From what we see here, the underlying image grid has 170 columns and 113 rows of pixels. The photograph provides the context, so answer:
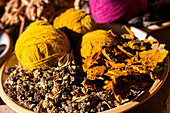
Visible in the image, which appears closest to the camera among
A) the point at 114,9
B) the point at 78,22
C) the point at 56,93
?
the point at 56,93

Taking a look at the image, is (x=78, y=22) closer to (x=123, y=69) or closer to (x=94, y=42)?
(x=94, y=42)

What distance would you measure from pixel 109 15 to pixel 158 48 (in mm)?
325

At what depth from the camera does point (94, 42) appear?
557mm

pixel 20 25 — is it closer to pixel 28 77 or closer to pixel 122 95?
pixel 28 77

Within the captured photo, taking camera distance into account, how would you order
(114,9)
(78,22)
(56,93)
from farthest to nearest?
1. (114,9)
2. (78,22)
3. (56,93)

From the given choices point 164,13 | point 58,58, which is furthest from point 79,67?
point 164,13

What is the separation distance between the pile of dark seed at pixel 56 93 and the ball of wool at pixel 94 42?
74 millimetres

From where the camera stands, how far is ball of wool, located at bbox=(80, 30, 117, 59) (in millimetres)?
553

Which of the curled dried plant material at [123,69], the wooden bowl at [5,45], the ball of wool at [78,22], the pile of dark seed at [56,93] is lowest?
the wooden bowl at [5,45]

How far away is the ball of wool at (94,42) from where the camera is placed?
0.55 m

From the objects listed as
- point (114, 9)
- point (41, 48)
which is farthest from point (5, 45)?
point (114, 9)

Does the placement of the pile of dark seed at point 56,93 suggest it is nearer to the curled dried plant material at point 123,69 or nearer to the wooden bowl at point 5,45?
the curled dried plant material at point 123,69

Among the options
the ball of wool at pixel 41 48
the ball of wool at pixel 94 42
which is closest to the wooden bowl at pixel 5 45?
the ball of wool at pixel 41 48

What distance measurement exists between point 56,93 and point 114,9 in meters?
0.49
